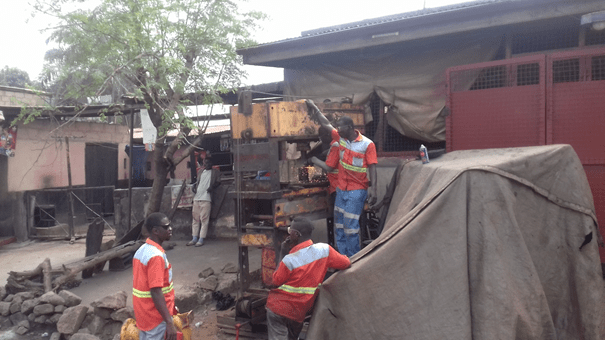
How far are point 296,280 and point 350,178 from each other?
2142mm

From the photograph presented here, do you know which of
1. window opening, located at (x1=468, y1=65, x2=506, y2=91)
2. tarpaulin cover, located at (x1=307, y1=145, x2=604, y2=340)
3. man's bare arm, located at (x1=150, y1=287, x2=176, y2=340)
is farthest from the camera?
window opening, located at (x1=468, y1=65, x2=506, y2=91)

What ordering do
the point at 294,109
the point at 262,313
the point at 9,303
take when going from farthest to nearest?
the point at 9,303, the point at 294,109, the point at 262,313

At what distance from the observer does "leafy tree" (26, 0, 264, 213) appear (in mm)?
8477

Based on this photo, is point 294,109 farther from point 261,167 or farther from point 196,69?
point 196,69

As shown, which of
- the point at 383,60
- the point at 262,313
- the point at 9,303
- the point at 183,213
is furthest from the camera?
the point at 183,213

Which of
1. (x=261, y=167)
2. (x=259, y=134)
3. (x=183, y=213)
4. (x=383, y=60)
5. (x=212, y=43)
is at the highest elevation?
(x=212, y=43)

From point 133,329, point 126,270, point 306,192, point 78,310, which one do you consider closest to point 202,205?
point 126,270

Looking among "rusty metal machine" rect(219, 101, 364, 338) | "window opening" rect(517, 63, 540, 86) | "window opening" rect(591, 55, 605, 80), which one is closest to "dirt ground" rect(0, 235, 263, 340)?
"rusty metal machine" rect(219, 101, 364, 338)

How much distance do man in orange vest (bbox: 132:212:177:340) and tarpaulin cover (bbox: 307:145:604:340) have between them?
3.83ft

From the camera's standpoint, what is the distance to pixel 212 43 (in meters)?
9.87

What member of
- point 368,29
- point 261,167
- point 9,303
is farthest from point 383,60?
point 9,303

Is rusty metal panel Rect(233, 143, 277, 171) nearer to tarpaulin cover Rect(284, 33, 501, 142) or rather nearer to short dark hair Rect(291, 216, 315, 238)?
short dark hair Rect(291, 216, 315, 238)

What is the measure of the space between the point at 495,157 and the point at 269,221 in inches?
117

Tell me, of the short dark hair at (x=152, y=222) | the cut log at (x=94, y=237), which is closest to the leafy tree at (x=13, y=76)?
the cut log at (x=94, y=237)
